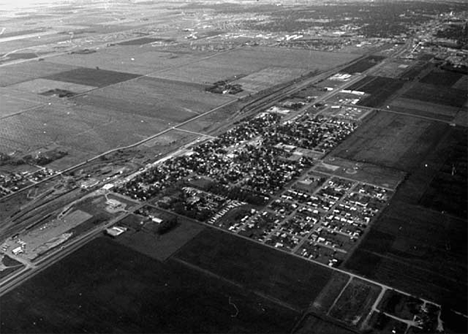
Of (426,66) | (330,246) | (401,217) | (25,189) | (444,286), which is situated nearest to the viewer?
(444,286)

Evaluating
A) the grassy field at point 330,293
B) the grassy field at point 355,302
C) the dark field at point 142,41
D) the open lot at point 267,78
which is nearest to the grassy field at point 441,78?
the open lot at point 267,78

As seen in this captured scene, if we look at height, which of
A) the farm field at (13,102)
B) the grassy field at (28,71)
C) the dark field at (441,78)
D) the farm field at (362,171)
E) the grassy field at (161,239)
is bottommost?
the farm field at (362,171)

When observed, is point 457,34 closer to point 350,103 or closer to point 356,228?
point 350,103

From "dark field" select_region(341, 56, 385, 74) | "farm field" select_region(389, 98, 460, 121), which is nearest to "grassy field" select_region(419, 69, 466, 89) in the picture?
"farm field" select_region(389, 98, 460, 121)

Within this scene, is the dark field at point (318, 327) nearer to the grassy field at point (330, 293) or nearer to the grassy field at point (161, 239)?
the grassy field at point (330, 293)

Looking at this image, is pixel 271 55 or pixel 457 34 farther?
pixel 457 34

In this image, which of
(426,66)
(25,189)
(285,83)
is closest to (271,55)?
(285,83)
